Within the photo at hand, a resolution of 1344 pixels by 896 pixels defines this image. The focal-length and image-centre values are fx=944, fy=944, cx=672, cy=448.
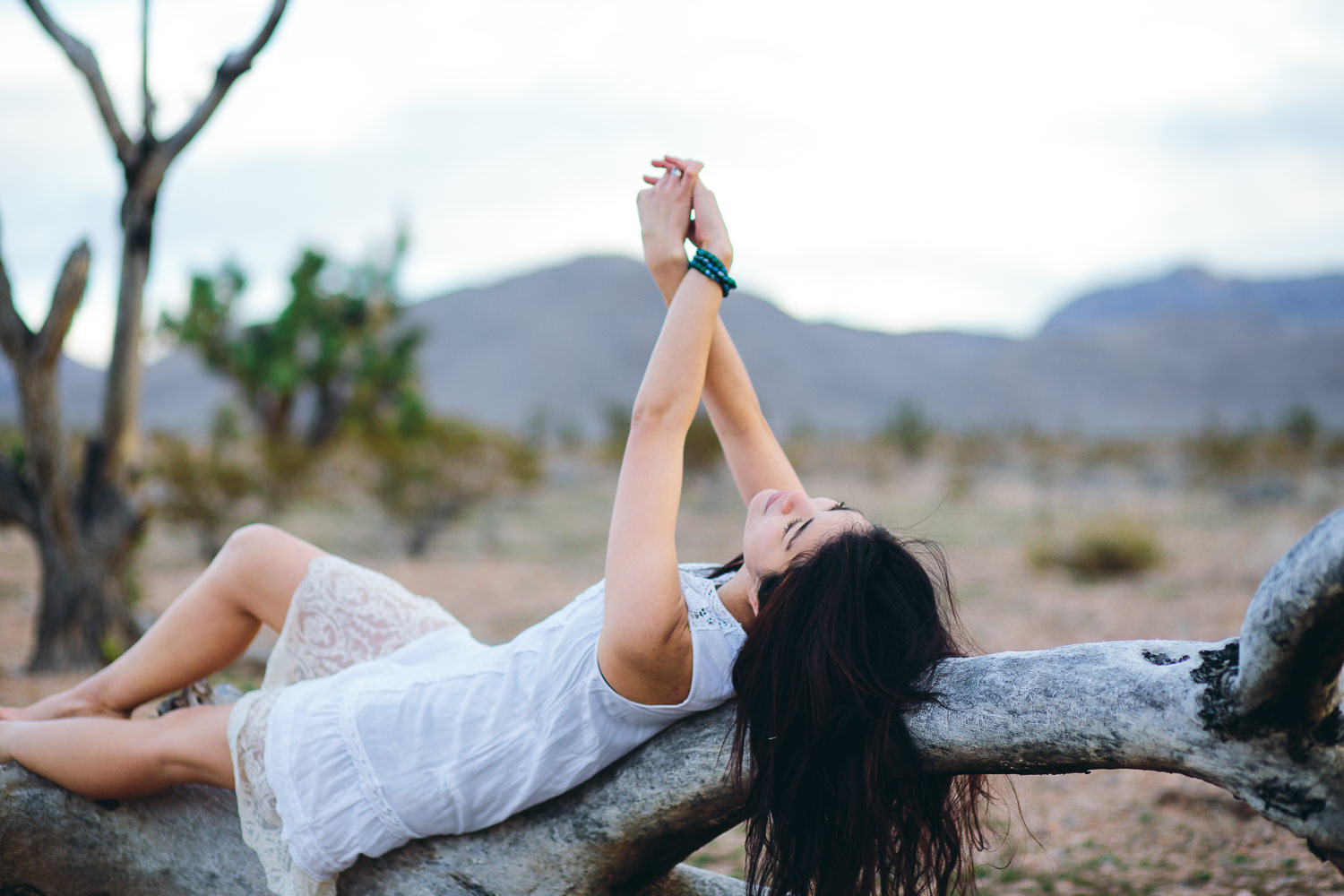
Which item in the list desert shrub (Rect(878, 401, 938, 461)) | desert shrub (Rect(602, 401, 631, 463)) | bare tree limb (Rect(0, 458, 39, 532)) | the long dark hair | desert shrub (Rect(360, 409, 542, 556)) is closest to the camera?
the long dark hair

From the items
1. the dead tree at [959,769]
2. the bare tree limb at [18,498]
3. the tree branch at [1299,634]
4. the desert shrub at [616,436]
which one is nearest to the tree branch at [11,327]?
the bare tree limb at [18,498]

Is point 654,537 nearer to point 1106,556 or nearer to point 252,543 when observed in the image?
point 252,543

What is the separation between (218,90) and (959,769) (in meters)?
5.10

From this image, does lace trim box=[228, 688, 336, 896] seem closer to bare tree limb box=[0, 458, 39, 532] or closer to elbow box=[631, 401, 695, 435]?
elbow box=[631, 401, 695, 435]

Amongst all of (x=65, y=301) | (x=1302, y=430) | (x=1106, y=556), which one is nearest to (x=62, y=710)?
(x=65, y=301)

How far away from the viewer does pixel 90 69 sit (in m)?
4.86

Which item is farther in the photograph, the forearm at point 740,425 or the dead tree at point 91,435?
the dead tree at point 91,435

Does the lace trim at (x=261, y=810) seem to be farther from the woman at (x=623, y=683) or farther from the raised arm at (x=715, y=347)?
the raised arm at (x=715, y=347)

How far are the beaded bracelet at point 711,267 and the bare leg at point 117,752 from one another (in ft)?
4.80

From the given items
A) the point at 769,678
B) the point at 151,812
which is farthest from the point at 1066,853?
the point at 151,812

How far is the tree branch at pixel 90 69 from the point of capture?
15.9 feet

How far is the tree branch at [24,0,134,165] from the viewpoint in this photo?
15.9ft

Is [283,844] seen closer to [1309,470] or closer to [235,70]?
[235,70]

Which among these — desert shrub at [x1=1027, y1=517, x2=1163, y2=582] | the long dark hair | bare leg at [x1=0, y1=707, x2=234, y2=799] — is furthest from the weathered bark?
desert shrub at [x1=1027, y1=517, x2=1163, y2=582]
